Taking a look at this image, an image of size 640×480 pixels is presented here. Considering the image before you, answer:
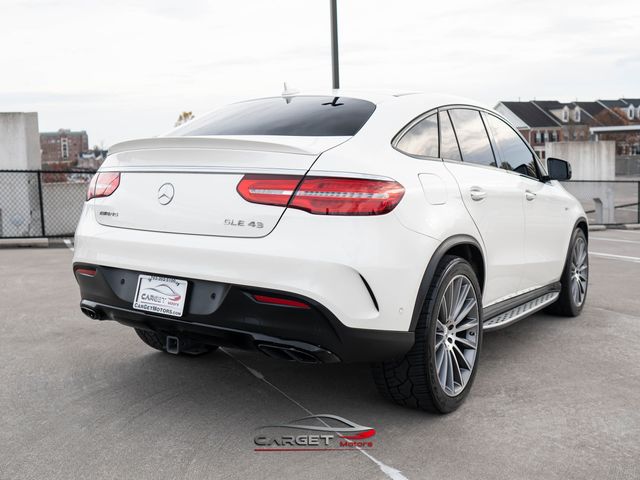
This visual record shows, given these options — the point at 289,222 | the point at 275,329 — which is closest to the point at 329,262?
the point at 289,222

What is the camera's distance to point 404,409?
3.76 metres

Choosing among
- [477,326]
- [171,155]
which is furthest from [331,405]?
[171,155]

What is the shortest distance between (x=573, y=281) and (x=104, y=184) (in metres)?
4.06

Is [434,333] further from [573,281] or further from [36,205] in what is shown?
[36,205]

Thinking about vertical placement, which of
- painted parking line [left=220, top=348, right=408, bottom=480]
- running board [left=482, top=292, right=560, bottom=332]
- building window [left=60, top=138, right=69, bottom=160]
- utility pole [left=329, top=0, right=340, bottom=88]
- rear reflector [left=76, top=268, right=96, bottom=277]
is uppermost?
building window [left=60, top=138, right=69, bottom=160]

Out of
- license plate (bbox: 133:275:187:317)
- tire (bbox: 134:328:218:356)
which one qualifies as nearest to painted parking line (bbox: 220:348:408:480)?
tire (bbox: 134:328:218:356)

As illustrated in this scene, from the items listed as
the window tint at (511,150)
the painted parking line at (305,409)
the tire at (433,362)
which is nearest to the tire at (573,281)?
the window tint at (511,150)

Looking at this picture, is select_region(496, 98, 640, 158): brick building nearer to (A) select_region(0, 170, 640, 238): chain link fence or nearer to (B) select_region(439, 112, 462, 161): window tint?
(A) select_region(0, 170, 640, 238): chain link fence

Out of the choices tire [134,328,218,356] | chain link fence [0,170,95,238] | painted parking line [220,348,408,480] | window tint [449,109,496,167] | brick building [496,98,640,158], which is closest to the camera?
painted parking line [220,348,408,480]

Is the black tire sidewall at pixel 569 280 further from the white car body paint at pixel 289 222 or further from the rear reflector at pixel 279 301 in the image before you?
the rear reflector at pixel 279 301

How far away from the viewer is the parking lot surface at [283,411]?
3055 millimetres

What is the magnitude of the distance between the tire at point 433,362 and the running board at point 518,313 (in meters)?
0.44

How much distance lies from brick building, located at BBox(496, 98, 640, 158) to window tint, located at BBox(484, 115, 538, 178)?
73930 mm

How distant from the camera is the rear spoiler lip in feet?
10.8
